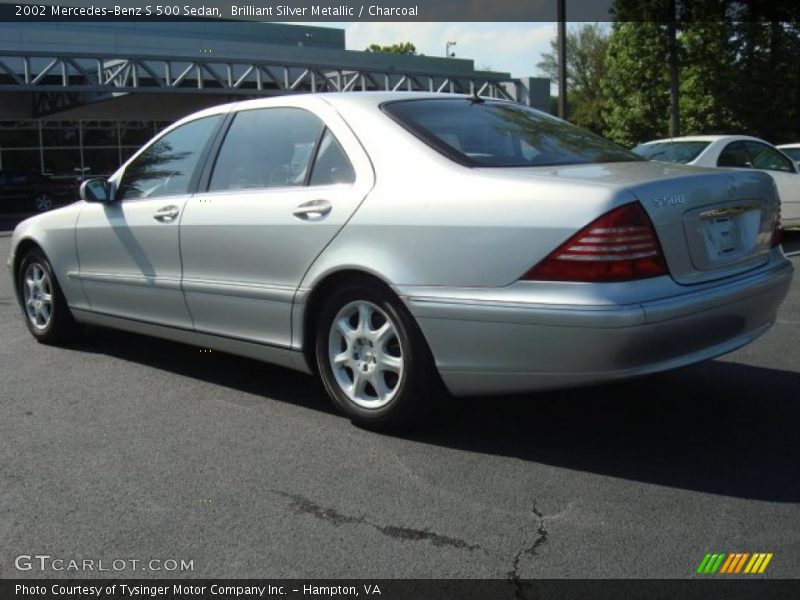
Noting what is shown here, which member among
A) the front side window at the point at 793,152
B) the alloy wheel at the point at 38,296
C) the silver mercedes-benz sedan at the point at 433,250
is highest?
the front side window at the point at 793,152

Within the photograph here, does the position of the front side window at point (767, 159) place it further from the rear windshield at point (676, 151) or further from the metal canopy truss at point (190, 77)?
the metal canopy truss at point (190, 77)

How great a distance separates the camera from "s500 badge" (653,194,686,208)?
3.62 metres

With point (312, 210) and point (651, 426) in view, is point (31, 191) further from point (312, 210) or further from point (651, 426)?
point (651, 426)

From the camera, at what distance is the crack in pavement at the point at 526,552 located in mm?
2791

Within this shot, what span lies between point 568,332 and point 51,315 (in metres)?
4.14

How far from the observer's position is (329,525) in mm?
3273

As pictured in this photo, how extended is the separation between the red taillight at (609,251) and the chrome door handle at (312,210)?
3.91 ft

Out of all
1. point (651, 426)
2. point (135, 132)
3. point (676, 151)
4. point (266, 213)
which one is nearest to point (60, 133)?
point (135, 132)

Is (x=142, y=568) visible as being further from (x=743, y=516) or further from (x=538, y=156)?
(x=538, y=156)

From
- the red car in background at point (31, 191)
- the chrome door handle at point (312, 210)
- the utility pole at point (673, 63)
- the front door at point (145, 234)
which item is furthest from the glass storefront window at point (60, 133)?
the chrome door handle at point (312, 210)

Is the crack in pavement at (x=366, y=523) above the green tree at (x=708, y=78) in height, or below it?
below

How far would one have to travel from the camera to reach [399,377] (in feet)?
13.4

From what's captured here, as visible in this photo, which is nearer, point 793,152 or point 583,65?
point 793,152

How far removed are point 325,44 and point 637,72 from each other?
17.3m
